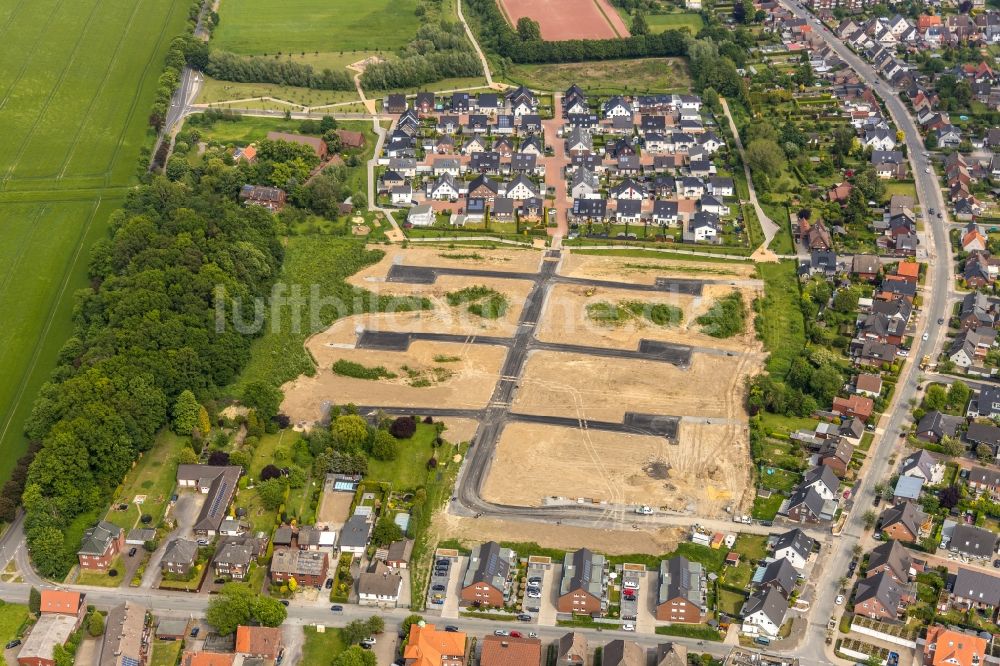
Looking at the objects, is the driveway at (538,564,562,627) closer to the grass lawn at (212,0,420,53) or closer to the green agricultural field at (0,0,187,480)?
the green agricultural field at (0,0,187,480)

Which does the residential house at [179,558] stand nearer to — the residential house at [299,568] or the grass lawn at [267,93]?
the residential house at [299,568]

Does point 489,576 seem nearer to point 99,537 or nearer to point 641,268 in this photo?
point 99,537

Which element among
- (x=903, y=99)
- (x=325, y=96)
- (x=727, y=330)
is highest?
(x=903, y=99)

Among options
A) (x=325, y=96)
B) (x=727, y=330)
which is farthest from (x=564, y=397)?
(x=325, y=96)

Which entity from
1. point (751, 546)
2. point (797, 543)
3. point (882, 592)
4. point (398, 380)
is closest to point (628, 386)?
point (398, 380)

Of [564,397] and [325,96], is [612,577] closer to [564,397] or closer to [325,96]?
[564,397]

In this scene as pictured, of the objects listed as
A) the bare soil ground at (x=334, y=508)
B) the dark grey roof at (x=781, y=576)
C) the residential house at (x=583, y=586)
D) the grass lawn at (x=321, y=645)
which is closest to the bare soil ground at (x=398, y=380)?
the bare soil ground at (x=334, y=508)

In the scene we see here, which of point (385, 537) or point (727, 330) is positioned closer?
point (385, 537)
